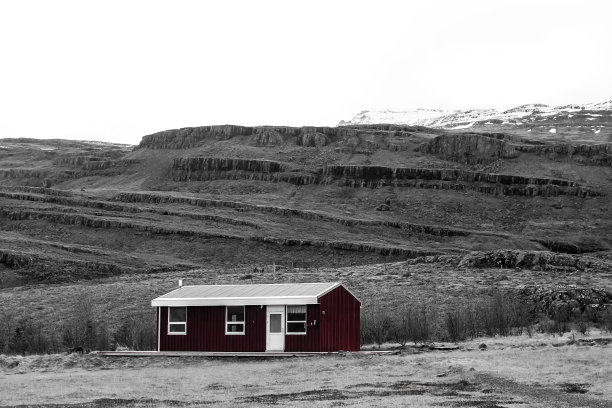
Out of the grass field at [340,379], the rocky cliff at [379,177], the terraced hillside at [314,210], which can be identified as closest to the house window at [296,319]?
the grass field at [340,379]

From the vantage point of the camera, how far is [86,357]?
42.2m

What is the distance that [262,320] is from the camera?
44469 mm

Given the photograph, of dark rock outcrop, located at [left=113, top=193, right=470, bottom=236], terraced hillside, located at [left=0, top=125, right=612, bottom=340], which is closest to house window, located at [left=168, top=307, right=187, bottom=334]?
terraced hillside, located at [left=0, top=125, right=612, bottom=340]

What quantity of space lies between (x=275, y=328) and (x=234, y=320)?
215 cm

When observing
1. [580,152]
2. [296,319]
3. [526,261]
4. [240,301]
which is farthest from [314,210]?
[296,319]

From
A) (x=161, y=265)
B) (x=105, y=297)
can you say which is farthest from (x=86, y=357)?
(x=161, y=265)

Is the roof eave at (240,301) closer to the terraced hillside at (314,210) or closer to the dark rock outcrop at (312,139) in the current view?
the terraced hillside at (314,210)

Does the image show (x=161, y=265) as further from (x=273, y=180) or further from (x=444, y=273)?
(x=273, y=180)

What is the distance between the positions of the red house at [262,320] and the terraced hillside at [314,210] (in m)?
20.3

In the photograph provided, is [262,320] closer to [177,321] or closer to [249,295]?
[249,295]

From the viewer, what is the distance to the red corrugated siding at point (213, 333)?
44.5 metres

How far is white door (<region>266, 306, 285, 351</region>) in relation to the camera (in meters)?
44.1

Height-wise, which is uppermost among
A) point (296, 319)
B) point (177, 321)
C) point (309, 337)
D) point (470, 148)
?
point (470, 148)

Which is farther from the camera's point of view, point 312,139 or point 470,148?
point 312,139
